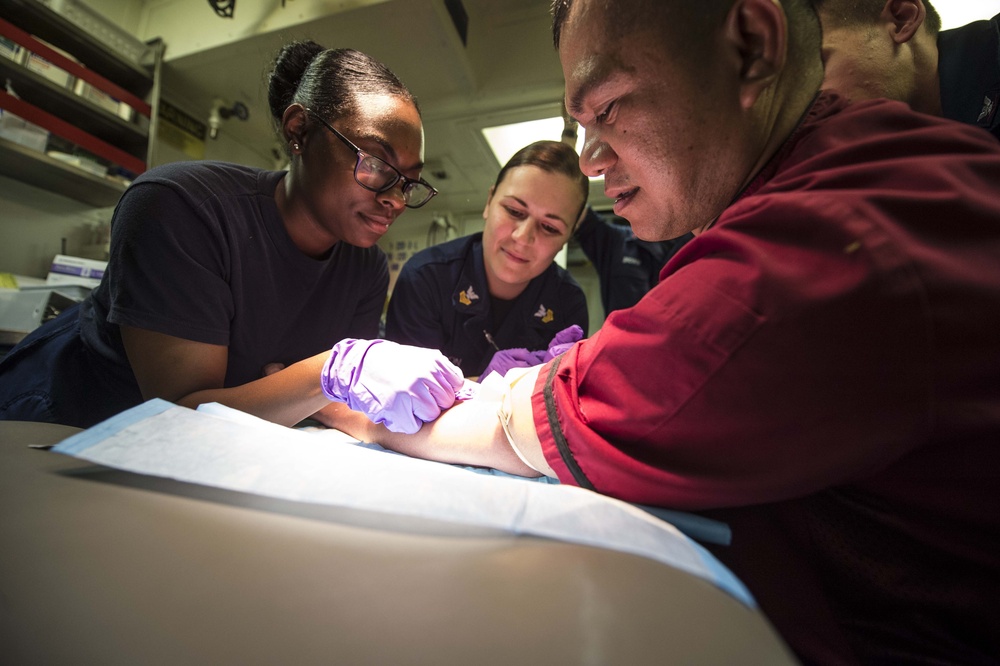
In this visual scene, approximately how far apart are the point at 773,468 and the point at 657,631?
208mm

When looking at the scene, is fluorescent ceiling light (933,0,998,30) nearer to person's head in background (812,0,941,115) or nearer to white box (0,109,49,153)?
person's head in background (812,0,941,115)

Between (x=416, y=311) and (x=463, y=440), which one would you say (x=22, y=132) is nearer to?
(x=416, y=311)

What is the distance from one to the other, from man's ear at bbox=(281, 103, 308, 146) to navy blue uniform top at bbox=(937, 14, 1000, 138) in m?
1.59

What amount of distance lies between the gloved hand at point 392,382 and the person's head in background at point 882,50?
953 mm

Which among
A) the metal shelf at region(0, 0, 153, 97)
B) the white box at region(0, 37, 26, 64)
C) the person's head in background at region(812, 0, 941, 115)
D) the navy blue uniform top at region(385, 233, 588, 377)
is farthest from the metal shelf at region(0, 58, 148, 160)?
the person's head in background at region(812, 0, 941, 115)

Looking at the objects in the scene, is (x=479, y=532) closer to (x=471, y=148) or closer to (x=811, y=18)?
(x=811, y=18)

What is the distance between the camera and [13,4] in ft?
6.06

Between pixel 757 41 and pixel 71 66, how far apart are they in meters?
2.93

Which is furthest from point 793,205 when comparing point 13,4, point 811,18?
point 13,4

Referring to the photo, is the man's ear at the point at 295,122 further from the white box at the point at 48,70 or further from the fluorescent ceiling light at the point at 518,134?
the white box at the point at 48,70

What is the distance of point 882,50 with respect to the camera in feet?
2.78

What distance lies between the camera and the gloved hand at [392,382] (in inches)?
30.4

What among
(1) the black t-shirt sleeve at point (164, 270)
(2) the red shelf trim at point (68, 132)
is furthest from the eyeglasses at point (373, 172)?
(2) the red shelf trim at point (68, 132)

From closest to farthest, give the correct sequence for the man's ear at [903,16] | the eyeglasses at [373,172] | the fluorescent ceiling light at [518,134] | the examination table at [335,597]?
the examination table at [335,597] → the man's ear at [903,16] → the eyeglasses at [373,172] → the fluorescent ceiling light at [518,134]
